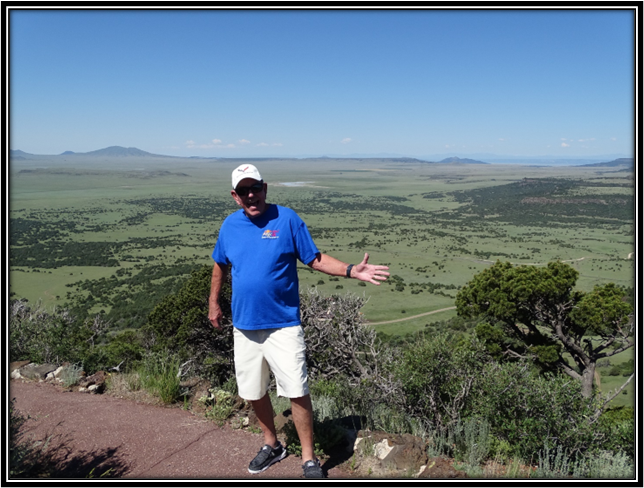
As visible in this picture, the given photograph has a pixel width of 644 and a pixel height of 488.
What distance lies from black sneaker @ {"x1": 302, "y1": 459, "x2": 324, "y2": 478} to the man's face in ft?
5.21

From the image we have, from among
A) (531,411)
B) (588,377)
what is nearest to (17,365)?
(531,411)

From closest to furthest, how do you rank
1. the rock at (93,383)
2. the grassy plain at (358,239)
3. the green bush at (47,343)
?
Answer: 1. the rock at (93,383)
2. the green bush at (47,343)
3. the grassy plain at (358,239)

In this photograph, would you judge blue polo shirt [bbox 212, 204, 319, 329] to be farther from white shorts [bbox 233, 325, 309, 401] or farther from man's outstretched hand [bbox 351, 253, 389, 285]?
man's outstretched hand [bbox 351, 253, 389, 285]

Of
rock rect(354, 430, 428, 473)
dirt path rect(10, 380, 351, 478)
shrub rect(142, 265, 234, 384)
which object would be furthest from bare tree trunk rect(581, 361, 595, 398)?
dirt path rect(10, 380, 351, 478)

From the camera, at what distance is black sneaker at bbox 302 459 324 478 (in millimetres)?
2908

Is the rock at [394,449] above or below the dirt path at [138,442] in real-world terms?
above

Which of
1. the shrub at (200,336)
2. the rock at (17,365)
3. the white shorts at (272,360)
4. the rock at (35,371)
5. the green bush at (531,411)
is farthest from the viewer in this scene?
the shrub at (200,336)

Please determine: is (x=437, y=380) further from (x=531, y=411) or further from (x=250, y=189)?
(x=250, y=189)

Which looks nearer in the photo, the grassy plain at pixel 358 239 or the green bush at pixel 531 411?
the green bush at pixel 531 411

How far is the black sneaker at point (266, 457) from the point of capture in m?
3.05

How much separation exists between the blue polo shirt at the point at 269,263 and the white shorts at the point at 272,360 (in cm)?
9

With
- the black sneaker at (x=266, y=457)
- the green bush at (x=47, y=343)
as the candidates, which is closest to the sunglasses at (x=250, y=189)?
the black sneaker at (x=266, y=457)

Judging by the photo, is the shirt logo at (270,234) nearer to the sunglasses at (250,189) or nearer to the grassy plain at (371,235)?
the sunglasses at (250,189)
